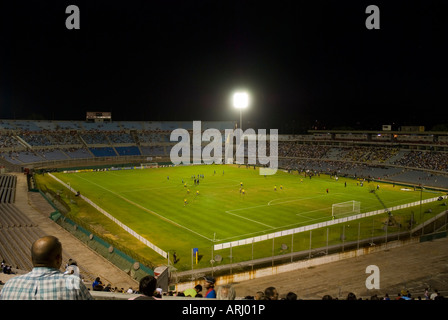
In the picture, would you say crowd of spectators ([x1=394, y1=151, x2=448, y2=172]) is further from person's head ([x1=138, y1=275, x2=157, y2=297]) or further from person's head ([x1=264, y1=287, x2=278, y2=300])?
person's head ([x1=138, y1=275, x2=157, y2=297])

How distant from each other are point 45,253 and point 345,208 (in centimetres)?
4443

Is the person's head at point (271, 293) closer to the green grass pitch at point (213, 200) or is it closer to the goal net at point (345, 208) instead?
the green grass pitch at point (213, 200)

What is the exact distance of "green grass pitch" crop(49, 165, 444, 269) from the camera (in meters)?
35.9

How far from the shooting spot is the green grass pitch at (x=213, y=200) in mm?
35906

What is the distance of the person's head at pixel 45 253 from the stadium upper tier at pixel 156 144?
240ft

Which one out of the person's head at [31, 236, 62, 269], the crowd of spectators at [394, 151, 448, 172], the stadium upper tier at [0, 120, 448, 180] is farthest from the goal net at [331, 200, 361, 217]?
the person's head at [31, 236, 62, 269]

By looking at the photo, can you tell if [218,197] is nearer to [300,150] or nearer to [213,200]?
[213,200]

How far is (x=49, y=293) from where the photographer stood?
3566 millimetres

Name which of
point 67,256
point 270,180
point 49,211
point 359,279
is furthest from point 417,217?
point 49,211

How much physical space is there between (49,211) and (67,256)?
16296mm

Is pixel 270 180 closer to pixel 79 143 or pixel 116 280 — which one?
pixel 116 280

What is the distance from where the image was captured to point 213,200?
49969mm

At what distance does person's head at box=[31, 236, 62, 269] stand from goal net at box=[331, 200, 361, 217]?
40642 mm

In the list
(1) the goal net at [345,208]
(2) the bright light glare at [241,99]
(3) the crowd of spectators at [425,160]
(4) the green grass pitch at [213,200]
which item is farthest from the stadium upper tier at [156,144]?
(1) the goal net at [345,208]
